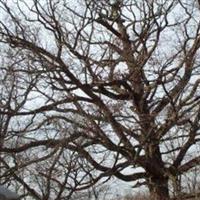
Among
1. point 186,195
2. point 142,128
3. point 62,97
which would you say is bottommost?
point 186,195

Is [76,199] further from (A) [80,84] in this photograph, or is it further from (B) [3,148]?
(A) [80,84]

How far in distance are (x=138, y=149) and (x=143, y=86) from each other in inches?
73.7

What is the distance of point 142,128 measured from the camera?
52.1ft

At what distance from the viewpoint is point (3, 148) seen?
16.4 meters

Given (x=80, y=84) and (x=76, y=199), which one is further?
(x=76, y=199)

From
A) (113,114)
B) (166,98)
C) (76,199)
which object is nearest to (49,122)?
(113,114)

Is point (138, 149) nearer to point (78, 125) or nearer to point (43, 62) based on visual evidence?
point (78, 125)

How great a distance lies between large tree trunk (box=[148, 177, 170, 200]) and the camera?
16656 millimetres

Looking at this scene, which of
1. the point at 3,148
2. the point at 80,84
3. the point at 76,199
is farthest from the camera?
the point at 76,199

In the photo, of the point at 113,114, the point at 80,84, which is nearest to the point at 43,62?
the point at 80,84

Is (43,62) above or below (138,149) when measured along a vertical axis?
above

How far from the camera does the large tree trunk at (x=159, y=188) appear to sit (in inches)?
656

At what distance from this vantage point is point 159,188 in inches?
664

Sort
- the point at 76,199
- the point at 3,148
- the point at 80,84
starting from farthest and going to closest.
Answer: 1. the point at 76,199
2. the point at 3,148
3. the point at 80,84
